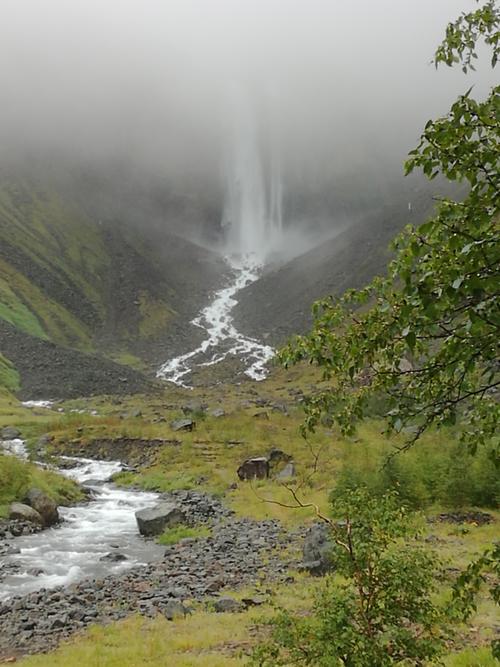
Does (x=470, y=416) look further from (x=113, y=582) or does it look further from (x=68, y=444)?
(x=68, y=444)

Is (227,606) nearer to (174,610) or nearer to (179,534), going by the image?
(174,610)

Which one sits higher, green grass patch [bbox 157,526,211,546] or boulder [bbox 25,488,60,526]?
boulder [bbox 25,488,60,526]

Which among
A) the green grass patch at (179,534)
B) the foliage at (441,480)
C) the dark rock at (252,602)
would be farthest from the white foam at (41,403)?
the dark rock at (252,602)

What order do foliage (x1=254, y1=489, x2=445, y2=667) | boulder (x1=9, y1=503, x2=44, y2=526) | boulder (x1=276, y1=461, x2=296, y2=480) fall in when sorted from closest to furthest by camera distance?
foliage (x1=254, y1=489, x2=445, y2=667)
boulder (x1=9, y1=503, x2=44, y2=526)
boulder (x1=276, y1=461, x2=296, y2=480)

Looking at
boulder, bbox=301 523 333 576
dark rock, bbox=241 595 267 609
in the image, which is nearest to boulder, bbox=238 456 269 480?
boulder, bbox=301 523 333 576

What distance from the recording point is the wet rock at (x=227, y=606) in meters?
14.2

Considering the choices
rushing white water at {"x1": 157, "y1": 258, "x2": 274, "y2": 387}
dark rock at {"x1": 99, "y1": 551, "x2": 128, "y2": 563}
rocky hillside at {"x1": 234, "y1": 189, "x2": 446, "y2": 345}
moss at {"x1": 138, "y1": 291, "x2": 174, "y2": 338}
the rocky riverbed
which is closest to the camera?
the rocky riverbed

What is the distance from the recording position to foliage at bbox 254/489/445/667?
233 inches

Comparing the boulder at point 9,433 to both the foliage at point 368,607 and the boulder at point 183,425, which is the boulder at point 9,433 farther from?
the foliage at point 368,607

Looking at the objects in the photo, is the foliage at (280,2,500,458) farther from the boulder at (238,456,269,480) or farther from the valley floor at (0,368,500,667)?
the boulder at (238,456,269,480)

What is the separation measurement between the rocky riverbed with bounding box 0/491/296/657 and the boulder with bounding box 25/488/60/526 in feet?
22.8

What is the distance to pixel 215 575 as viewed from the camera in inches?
714

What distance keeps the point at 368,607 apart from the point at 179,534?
748 inches

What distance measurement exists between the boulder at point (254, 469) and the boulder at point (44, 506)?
43.4 feet
